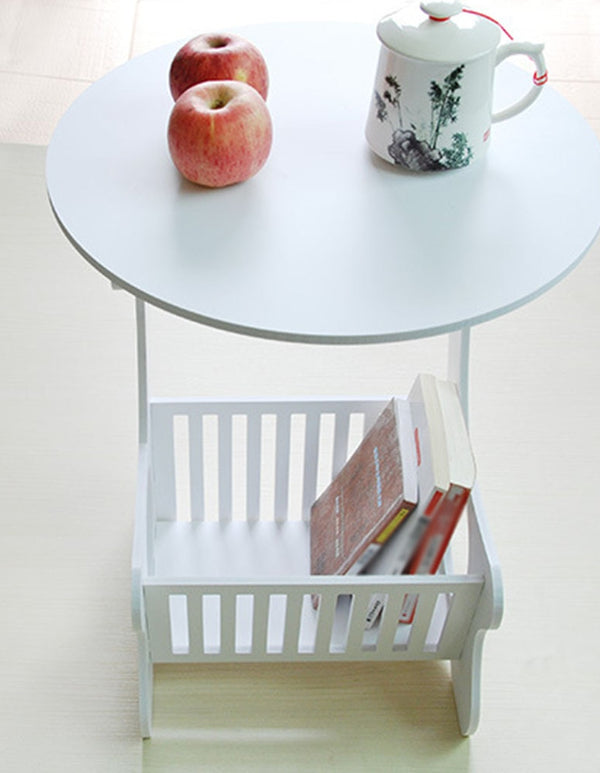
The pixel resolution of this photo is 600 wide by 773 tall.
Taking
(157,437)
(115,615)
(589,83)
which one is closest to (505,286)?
(157,437)

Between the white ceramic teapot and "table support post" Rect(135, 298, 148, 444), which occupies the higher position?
the white ceramic teapot

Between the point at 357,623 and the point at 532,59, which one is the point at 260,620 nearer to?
the point at 357,623

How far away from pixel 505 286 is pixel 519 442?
791 millimetres

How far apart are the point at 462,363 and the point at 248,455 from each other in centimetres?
34

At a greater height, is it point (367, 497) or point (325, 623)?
point (367, 497)

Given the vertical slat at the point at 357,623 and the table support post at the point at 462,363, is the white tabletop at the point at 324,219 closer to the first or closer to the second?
the table support post at the point at 462,363

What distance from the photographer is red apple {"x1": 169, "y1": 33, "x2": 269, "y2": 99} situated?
3.30ft

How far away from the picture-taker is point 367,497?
126 centimetres

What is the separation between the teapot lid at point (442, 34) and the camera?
954 mm

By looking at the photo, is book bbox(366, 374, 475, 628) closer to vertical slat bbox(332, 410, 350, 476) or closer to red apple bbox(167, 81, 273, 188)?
vertical slat bbox(332, 410, 350, 476)

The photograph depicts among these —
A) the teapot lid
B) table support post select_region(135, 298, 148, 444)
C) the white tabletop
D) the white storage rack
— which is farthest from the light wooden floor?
the teapot lid

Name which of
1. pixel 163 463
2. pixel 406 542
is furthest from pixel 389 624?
pixel 406 542

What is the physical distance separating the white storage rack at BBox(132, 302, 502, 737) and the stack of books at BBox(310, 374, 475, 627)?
0.14ft

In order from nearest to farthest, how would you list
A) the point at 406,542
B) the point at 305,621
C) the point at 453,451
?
the point at 406,542 < the point at 453,451 < the point at 305,621
